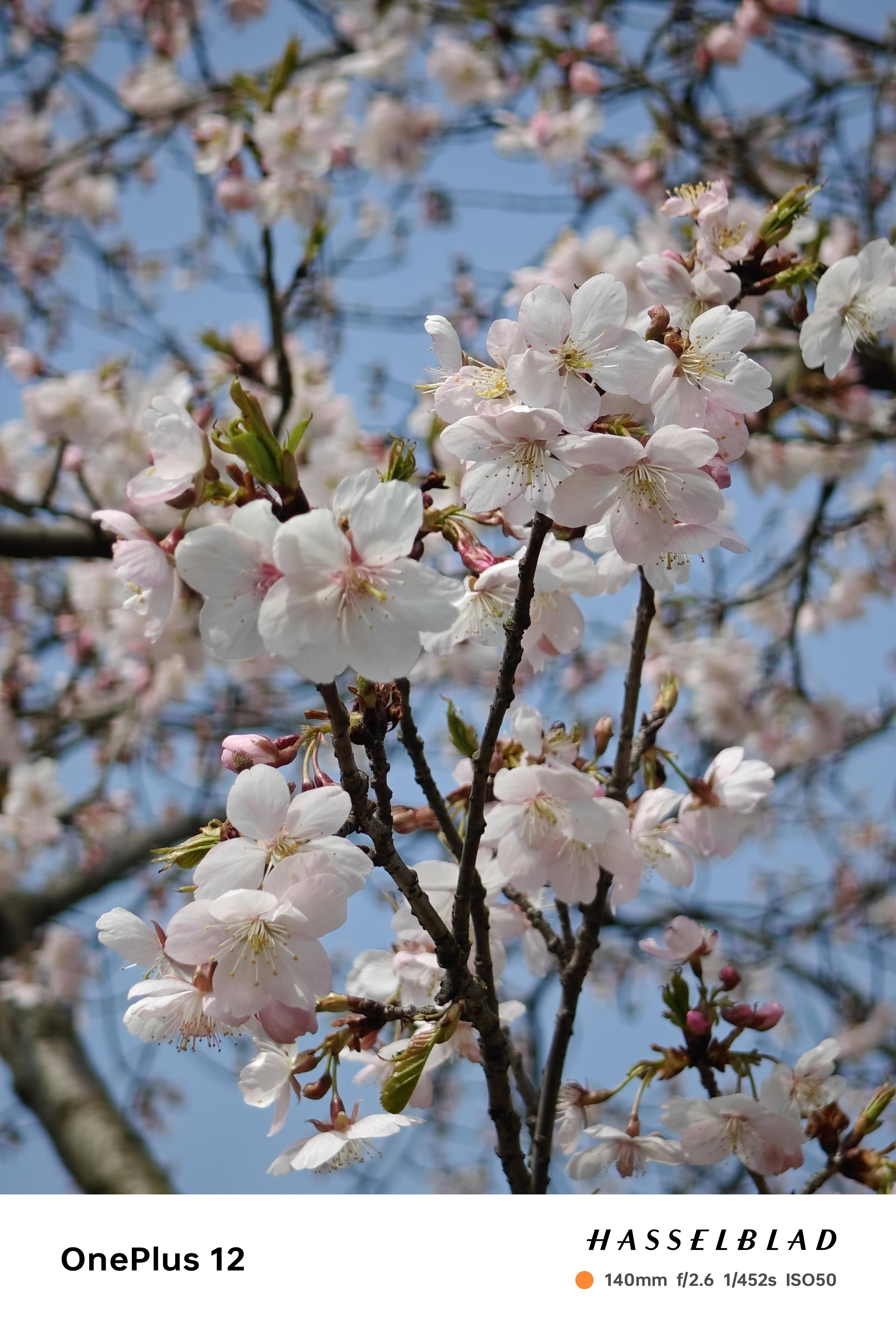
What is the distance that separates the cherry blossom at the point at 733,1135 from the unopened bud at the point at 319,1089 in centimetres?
38

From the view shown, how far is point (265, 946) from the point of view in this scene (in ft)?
2.57

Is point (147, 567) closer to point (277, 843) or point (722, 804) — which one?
point (277, 843)

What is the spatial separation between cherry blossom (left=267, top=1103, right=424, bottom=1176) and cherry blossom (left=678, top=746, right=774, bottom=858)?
0.46 metres

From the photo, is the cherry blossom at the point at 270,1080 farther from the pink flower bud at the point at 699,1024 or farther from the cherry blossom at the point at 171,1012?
the pink flower bud at the point at 699,1024

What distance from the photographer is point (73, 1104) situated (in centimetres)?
300

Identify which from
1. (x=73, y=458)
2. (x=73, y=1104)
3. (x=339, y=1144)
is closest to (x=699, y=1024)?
(x=339, y=1144)

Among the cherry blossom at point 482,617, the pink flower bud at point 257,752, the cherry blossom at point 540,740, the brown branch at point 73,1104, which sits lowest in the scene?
the brown branch at point 73,1104

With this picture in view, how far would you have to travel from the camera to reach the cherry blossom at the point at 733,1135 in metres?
1.08

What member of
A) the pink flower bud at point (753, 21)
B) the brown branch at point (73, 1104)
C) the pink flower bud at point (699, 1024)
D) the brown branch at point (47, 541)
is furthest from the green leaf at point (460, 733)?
the pink flower bud at point (753, 21)

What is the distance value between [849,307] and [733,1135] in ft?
3.37

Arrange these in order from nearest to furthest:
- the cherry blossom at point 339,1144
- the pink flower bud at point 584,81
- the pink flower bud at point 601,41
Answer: the cherry blossom at point 339,1144 < the pink flower bud at point 584,81 < the pink flower bud at point 601,41

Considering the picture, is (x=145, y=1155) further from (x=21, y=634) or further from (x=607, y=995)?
(x=607, y=995)

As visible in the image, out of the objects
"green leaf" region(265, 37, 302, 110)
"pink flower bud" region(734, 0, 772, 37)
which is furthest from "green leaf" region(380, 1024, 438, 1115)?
"pink flower bud" region(734, 0, 772, 37)

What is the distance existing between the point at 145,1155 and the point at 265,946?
2.34 metres
